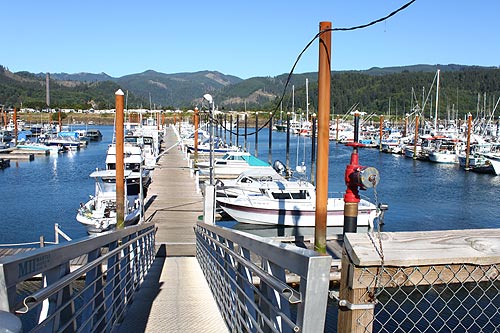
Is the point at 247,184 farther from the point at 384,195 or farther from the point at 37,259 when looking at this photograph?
the point at 37,259

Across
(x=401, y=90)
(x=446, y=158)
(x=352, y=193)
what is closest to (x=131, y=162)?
(x=352, y=193)

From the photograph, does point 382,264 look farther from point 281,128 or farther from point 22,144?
point 281,128

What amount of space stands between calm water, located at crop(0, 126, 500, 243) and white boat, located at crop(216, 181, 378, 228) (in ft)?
10.1

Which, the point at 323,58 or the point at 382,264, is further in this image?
the point at 323,58

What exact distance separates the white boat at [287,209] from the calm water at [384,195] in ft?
10.1

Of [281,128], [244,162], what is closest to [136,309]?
[244,162]

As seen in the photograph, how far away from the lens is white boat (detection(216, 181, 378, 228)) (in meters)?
21.1

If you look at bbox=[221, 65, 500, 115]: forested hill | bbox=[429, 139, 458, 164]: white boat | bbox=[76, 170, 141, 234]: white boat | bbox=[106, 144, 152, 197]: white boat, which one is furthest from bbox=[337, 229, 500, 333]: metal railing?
bbox=[221, 65, 500, 115]: forested hill

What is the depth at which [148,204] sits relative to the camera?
22.2 meters

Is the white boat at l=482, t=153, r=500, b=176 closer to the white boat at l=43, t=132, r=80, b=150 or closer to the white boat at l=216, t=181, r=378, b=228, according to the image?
the white boat at l=216, t=181, r=378, b=228

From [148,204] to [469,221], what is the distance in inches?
594

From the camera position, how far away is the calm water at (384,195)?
2430 cm

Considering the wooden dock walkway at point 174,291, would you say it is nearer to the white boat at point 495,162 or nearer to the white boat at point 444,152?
the white boat at point 495,162

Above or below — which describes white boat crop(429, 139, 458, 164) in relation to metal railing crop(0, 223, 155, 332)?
below
